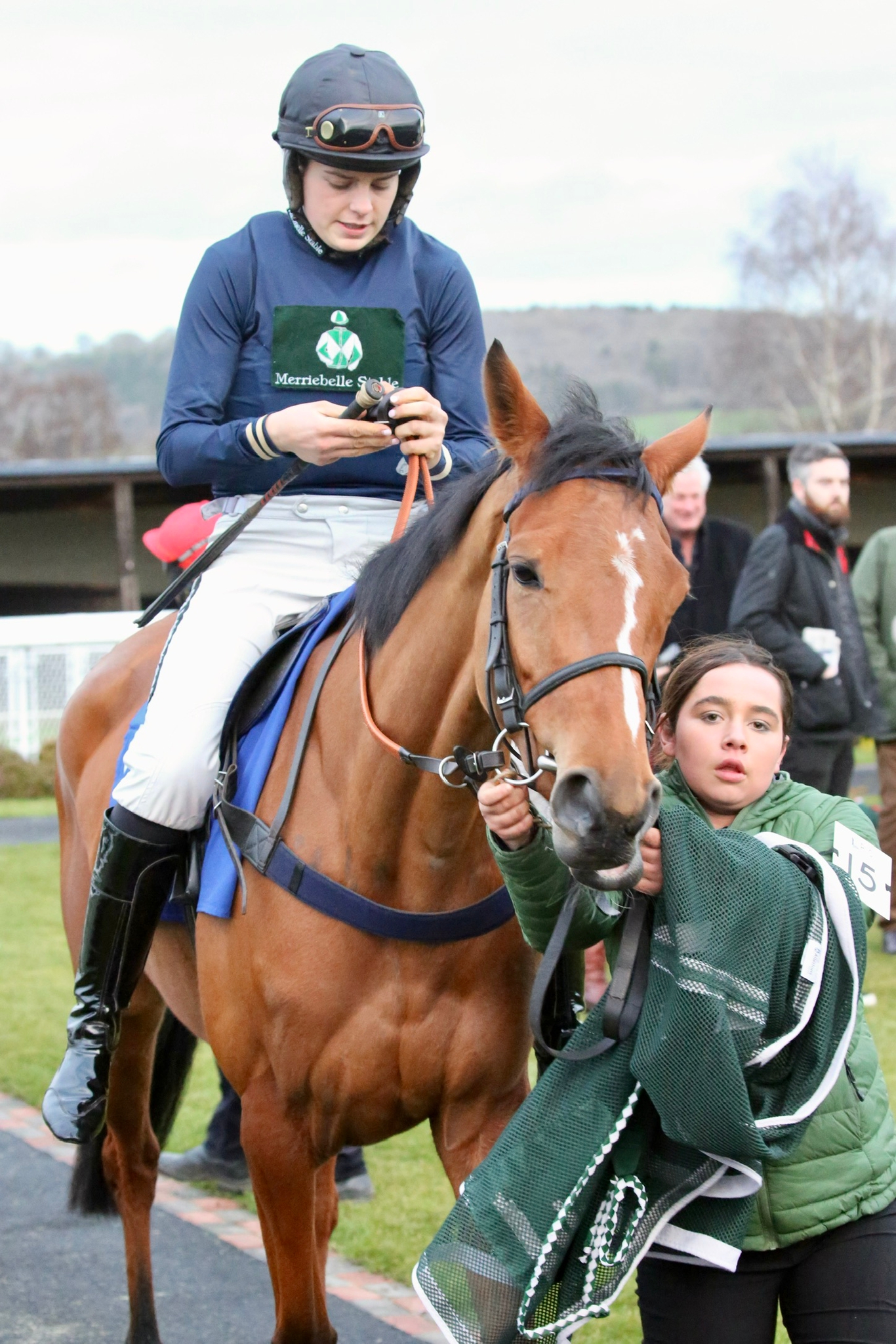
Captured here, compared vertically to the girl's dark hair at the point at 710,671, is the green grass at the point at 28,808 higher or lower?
lower

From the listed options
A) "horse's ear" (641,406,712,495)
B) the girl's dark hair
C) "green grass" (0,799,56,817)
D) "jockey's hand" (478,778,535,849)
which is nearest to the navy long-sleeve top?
"horse's ear" (641,406,712,495)

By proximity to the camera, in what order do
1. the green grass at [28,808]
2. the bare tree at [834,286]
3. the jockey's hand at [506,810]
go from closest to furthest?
the jockey's hand at [506,810] → the green grass at [28,808] → the bare tree at [834,286]

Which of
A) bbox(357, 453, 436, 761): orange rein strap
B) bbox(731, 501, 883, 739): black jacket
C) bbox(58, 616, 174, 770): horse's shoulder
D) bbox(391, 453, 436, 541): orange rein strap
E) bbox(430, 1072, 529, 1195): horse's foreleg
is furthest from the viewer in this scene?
bbox(731, 501, 883, 739): black jacket

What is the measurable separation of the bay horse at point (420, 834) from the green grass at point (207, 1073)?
1351mm

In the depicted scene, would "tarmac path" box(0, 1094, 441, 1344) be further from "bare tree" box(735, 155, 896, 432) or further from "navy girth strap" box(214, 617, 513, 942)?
"bare tree" box(735, 155, 896, 432)

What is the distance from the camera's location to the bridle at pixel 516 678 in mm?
2184

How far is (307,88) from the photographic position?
10.9ft

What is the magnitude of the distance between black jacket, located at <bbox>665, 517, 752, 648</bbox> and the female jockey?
138 inches

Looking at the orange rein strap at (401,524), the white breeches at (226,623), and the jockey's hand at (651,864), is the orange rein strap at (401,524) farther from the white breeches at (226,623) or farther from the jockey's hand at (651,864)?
the jockey's hand at (651,864)

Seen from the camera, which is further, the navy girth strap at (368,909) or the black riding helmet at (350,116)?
the black riding helmet at (350,116)

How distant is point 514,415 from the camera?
8.26ft

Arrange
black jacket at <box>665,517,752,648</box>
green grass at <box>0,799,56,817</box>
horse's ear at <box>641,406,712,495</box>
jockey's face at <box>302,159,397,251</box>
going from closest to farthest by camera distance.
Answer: horse's ear at <box>641,406,712,495</box> → jockey's face at <box>302,159,397,251</box> → black jacket at <box>665,517,752,648</box> → green grass at <box>0,799,56,817</box>

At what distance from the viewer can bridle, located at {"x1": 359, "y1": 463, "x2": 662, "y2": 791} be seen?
2184 millimetres

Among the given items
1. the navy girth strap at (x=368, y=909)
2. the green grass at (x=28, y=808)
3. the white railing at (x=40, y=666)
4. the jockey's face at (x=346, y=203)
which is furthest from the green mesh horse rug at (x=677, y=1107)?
the white railing at (x=40, y=666)
